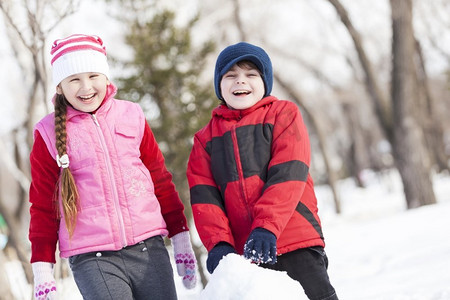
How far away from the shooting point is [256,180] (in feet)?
7.55

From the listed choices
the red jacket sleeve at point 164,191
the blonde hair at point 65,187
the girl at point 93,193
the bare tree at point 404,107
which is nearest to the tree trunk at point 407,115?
the bare tree at point 404,107

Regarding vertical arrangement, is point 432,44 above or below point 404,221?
above

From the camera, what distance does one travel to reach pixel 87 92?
2.40 m

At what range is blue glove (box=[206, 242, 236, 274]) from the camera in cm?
216

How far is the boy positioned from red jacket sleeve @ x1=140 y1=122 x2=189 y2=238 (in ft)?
0.74

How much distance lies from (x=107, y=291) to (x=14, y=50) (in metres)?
6.22

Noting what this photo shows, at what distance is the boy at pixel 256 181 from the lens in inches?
87.0

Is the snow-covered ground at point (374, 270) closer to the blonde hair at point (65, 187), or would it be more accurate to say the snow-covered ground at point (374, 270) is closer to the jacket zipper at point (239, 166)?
the jacket zipper at point (239, 166)

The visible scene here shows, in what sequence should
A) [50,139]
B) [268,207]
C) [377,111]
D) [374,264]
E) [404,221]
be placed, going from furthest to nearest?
1. [377,111]
2. [404,221]
3. [374,264]
4. [50,139]
5. [268,207]

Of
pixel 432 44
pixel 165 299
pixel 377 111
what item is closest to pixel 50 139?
pixel 165 299

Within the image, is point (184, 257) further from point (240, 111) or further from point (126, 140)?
point (240, 111)

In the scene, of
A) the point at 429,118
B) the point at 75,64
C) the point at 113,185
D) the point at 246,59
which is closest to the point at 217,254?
the point at 113,185

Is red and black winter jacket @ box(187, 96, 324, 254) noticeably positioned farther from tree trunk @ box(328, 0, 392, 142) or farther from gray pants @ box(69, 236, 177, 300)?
tree trunk @ box(328, 0, 392, 142)

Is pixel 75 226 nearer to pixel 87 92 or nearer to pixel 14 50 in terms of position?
pixel 87 92
